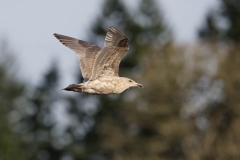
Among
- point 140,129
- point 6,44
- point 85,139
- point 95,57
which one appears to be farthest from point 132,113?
point 95,57

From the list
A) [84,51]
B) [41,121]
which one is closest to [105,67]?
[84,51]

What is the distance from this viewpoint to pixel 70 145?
55594 millimetres

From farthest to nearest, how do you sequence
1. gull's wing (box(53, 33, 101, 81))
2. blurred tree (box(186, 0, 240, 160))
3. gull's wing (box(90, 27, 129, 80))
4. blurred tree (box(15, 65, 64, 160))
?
1. blurred tree (box(15, 65, 64, 160))
2. blurred tree (box(186, 0, 240, 160))
3. gull's wing (box(53, 33, 101, 81))
4. gull's wing (box(90, 27, 129, 80))

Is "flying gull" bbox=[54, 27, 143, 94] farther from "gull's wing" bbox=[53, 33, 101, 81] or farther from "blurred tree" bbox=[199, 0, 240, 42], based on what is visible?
"blurred tree" bbox=[199, 0, 240, 42]

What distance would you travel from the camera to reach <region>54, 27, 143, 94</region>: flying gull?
1836 cm

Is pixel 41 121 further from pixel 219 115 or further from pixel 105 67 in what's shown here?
pixel 105 67

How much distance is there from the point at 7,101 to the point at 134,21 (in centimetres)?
880

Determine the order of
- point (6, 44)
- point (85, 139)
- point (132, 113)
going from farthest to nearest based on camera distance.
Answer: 1. point (6, 44)
2. point (85, 139)
3. point (132, 113)

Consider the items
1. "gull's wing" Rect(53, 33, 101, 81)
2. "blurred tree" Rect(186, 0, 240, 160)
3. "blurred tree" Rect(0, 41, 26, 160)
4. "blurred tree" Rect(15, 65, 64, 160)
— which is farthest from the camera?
"blurred tree" Rect(15, 65, 64, 160)

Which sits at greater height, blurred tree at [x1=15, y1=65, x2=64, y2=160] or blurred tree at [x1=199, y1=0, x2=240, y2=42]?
blurred tree at [x1=199, y1=0, x2=240, y2=42]

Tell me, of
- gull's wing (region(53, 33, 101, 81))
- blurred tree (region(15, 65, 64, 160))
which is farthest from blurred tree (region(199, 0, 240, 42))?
gull's wing (region(53, 33, 101, 81))

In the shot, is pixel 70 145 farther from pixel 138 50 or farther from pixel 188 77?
pixel 188 77

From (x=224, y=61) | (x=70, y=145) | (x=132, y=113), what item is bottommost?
(x=70, y=145)

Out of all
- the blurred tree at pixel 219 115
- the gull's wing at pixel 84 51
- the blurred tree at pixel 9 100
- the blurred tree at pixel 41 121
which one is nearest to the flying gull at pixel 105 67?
the gull's wing at pixel 84 51
